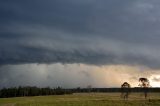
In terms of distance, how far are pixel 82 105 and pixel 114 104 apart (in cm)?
918

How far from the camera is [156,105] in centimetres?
9056

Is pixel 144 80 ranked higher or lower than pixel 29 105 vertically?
higher

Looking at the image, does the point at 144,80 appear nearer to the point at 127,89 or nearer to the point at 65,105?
the point at 127,89

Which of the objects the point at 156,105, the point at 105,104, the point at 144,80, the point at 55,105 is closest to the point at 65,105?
the point at 55,105

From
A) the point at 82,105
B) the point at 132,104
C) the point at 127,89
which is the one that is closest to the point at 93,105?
the point at 82,105

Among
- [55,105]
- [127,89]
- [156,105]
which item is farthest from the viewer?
[127,89]

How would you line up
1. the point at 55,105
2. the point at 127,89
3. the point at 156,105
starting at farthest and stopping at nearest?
the point at 127,89 → the point at 55,105 → the point at 156,105

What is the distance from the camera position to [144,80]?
129500mm

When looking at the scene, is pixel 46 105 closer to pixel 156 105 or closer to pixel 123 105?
pixel 123 105

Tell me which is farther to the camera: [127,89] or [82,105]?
[127,89]

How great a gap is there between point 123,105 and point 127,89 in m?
34.7

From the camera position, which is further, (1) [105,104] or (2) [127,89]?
(2) [127,89]

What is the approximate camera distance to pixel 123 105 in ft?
299

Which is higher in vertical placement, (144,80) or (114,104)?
(144,80)
